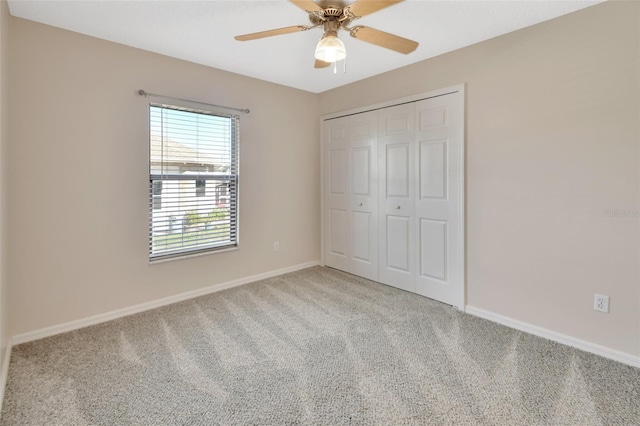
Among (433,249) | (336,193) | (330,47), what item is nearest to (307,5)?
(330,47)

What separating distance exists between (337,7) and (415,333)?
2.32 meters

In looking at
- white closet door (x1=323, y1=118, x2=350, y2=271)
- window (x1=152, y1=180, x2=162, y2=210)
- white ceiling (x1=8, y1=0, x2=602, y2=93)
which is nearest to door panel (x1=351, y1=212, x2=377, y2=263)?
white closet door (x1=323, y1=118, x2=350, y2=271)

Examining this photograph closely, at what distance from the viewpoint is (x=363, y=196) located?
385 cm

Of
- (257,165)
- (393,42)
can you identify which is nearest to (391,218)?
(257,165)

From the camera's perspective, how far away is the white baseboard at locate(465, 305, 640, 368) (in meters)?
2.13

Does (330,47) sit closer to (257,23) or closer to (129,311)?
(257,23)

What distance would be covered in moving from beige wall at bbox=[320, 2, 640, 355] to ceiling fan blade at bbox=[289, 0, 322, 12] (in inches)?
68.4

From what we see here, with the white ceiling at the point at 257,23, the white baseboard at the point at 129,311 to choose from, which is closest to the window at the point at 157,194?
the white baseboard at the point at 129,311

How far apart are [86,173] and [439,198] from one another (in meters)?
3.12

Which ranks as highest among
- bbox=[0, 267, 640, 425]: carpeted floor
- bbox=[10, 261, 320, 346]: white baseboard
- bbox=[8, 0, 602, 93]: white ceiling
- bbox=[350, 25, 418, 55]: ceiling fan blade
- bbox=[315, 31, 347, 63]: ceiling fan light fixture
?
bbox=[8, 0, 602, 93]: white ceiling

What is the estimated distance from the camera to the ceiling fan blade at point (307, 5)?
1629 mm

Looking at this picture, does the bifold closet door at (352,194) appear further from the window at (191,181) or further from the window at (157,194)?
the window at (157,194)

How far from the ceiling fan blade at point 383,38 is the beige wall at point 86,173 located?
1.94 meters

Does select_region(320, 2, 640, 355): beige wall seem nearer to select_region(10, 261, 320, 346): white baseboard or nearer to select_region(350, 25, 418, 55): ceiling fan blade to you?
select_region(350, 25, 418, 55): ceiling fan blade
